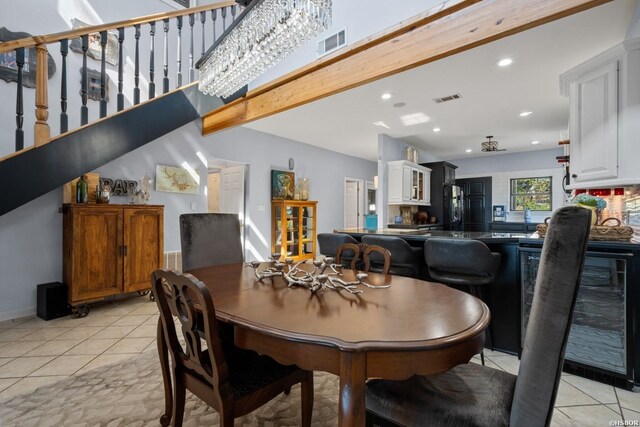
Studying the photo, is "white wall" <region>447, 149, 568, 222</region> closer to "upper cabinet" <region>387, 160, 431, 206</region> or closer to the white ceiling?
the white ceiling

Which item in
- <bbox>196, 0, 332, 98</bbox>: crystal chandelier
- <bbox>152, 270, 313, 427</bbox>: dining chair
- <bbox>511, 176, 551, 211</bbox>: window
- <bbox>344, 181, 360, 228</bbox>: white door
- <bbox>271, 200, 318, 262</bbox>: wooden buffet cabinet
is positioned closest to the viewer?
<bbox>152, 270, 313, 427</bbox>: dining chair

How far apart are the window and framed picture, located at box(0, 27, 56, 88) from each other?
28.5ft

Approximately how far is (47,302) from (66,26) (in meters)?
3.19

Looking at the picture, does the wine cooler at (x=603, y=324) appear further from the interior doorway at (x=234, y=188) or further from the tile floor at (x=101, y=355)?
the interior doorway at (x=234, y=188)

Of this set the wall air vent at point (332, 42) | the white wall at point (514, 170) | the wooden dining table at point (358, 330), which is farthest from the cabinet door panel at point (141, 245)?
the white wall at point (514, 170)

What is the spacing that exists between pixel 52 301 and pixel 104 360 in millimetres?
1396

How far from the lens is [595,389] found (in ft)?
6.38

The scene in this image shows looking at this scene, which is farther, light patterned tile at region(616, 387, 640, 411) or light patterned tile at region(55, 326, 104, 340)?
light patterned tile at region(55, 326, 104, 340)

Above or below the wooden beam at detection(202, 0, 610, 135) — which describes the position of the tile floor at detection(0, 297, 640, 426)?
below

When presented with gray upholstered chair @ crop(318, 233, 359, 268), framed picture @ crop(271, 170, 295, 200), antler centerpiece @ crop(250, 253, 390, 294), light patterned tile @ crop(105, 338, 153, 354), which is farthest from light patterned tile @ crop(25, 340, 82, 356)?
framed picture @ crop(271, 170, 295, 200)

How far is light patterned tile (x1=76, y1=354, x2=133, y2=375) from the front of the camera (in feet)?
7.21

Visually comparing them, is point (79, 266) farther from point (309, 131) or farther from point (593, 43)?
point (593, 43)

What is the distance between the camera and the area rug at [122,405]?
1644 mm

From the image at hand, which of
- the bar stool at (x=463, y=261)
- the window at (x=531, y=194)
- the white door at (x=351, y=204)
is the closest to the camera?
the bar stool at (x=463, y=261)
